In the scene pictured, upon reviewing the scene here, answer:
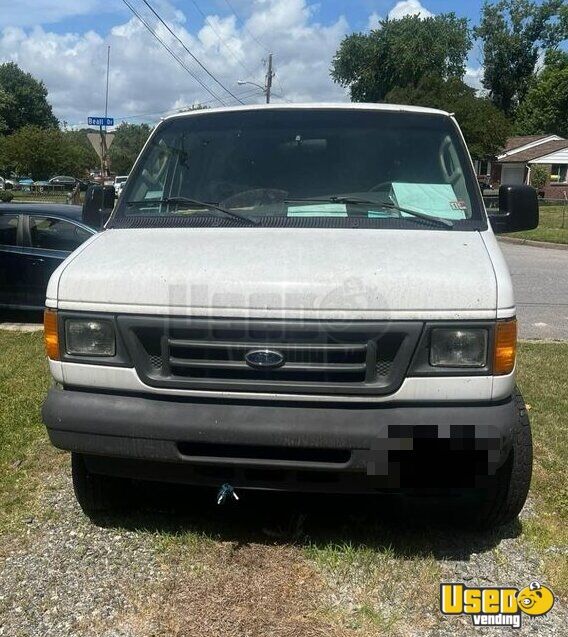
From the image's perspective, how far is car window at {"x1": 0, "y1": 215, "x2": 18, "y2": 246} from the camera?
9.12 meters

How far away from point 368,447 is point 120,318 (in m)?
1.17

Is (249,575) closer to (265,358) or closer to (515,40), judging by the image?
(265,358)

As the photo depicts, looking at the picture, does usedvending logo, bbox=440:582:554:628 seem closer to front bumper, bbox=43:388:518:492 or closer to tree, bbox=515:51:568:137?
front bumper, bbox=43:388:518:492

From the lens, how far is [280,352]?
115 inches

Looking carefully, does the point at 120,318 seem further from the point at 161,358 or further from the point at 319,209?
the point at 319,209

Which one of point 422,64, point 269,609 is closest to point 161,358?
point 269,609

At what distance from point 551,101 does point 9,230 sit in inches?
2314

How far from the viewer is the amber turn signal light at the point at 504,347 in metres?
2.92

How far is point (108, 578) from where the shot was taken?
317 cm

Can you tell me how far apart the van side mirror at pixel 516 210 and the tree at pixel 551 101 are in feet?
197

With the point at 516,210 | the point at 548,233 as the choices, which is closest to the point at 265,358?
the point at 516,210

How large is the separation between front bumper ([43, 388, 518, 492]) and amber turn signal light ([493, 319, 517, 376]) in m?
0.16

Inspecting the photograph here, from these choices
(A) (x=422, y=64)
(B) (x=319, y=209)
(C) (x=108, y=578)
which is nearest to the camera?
(C) (x=108, y=578)

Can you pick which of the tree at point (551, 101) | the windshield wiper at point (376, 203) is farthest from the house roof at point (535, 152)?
the windshield wiper at point (376, 203)
